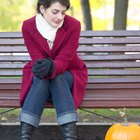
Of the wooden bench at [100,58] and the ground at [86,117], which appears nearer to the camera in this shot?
the wooden bench at [100,58]

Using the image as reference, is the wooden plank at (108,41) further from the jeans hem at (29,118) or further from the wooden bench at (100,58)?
the jeans hem at (29,118)

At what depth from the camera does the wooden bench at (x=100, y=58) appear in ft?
15.2

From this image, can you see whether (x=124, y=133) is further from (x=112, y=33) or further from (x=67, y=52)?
(x=112, y=33)

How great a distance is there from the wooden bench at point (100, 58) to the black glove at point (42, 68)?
29.1 inches

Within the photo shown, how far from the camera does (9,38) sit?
4.96m

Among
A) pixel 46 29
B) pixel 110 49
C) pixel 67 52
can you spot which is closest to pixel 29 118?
pixel 67 52

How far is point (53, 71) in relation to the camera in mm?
3744

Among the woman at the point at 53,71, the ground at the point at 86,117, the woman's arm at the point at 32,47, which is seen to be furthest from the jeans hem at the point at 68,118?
the ground at the point at 86,117

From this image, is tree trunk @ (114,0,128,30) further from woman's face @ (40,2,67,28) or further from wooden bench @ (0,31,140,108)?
woman's face @ (40,2,67,28)

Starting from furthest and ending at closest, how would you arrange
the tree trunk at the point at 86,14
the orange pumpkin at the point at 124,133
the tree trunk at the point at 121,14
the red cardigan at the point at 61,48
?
the tree trunk at the point at 86,14, the tree trunk at the point at 121,14, the red cardigan at the point at 61,48, the orange pumpkin at the point at 124,133

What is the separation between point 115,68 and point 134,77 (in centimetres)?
22

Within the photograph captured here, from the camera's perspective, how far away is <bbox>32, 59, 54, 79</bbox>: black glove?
146 inches

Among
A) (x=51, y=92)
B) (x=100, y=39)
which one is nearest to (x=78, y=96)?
(x=51, y=92)

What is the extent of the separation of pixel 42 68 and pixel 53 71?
0.10 metres
